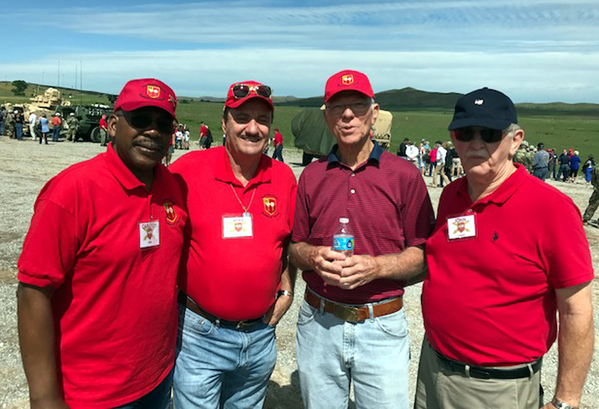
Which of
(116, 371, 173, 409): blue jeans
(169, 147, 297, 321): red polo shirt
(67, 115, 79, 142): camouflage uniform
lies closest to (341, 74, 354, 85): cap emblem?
(169, 147, 297, 321): red polo shirt

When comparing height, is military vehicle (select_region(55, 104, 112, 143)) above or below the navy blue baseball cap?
below

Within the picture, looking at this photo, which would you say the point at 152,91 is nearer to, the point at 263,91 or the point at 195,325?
the point at 263,91

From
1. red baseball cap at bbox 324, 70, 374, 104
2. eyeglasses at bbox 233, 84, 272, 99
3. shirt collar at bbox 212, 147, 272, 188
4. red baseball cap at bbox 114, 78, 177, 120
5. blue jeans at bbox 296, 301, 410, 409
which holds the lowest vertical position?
blue jeans at bbox 296, 301, 410, 409

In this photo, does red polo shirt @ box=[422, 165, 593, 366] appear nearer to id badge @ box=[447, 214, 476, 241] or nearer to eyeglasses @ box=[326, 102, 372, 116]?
id badge @ box=[447, 214, 476, 241]

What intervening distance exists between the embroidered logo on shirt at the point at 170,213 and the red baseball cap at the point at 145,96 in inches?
19.0

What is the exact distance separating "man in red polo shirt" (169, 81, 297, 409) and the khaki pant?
101cm

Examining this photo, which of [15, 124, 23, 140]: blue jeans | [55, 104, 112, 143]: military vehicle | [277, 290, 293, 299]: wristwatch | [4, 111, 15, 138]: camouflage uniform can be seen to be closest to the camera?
[277, 290, 293, 299]: wristwatch

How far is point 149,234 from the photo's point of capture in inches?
92.5

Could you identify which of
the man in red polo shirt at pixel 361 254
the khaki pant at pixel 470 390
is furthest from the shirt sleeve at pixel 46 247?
the khaki pant at pixel 470 390

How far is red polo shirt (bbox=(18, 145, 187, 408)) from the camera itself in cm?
203

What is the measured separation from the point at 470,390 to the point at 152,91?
2.26 m

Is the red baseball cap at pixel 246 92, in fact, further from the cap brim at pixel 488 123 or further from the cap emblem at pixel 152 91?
the cap brim at pixel 488 123

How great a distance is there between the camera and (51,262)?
2010 millimetres

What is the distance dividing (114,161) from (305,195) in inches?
46.1
